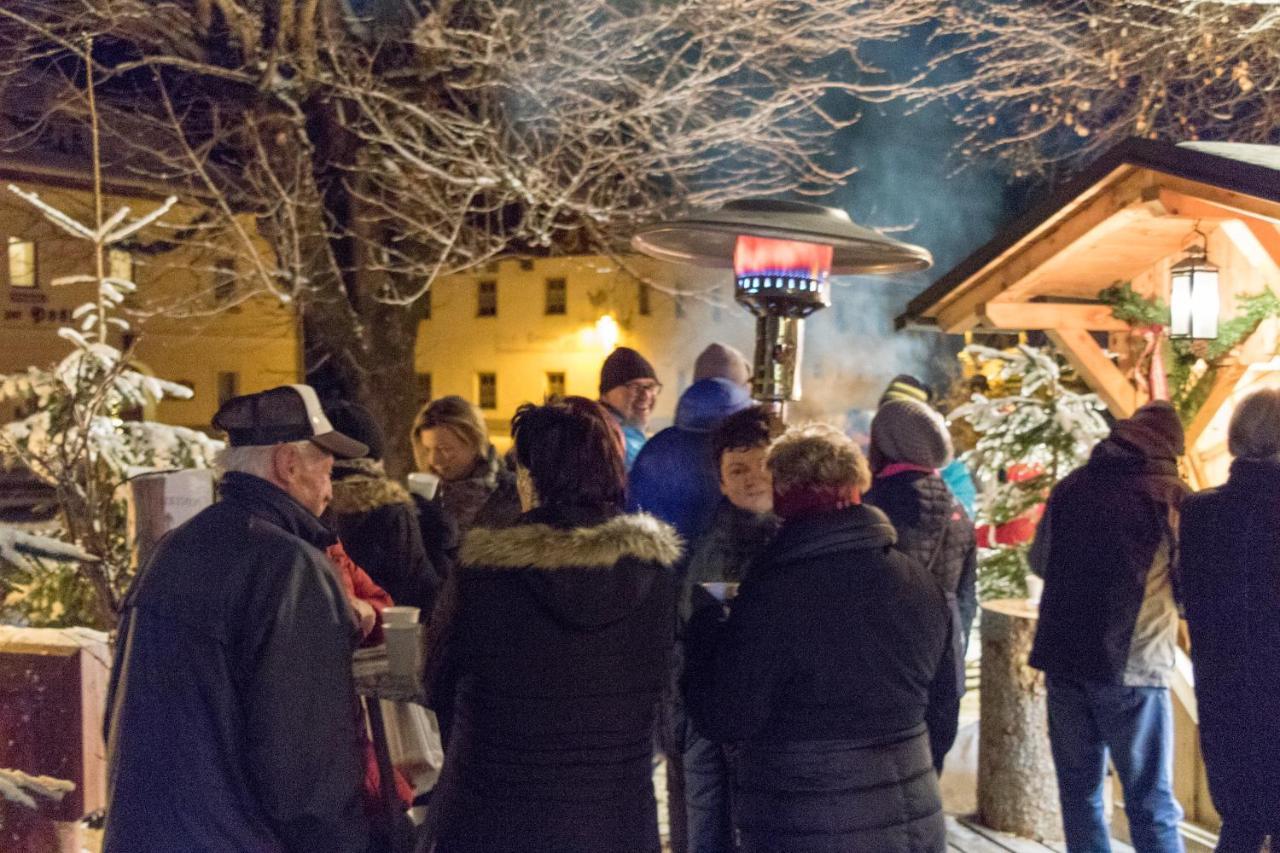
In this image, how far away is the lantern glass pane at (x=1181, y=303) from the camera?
6395mm

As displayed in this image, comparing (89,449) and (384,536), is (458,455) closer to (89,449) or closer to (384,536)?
(384,536)

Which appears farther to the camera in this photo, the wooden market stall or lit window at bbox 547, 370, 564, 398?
lit window at bbox 547, 370, 564, 398

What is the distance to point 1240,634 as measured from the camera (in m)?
4.22

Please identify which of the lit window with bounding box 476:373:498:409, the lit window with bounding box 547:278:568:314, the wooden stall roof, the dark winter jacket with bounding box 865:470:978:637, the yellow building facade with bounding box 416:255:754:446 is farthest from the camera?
the lit window with bounding box 476:373:498:409

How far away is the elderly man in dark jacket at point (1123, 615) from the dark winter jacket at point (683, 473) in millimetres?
1506

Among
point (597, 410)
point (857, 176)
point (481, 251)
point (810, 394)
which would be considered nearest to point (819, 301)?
point (597, 410)

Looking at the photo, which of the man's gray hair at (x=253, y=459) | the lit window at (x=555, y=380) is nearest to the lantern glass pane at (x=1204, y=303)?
the man's gray hair at (x=253, y=459)

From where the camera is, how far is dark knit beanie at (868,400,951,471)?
4.89 meters

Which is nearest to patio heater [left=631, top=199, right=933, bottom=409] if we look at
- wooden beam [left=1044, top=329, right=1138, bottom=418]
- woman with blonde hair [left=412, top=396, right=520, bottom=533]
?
woman with blonde hair [left=412, top=396, right=520, bottom=533]

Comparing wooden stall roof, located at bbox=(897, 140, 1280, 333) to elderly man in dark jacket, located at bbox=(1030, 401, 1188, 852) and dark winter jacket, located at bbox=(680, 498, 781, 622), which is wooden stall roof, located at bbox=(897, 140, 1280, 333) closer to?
elderly man in dark jacket, located at bbox=(1030, 401, 1188, 852)

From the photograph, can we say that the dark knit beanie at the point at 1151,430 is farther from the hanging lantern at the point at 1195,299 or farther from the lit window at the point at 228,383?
the lit window at the point at 228,383

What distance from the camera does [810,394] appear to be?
118 ft

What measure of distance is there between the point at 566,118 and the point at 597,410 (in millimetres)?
10929

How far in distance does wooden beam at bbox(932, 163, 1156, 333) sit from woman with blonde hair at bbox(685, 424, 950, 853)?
12.2 feet
